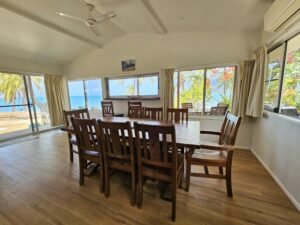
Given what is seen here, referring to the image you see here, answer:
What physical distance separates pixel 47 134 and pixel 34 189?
3197 millimetres

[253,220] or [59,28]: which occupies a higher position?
[59,28]

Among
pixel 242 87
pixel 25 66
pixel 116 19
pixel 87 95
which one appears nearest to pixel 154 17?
pixel 116 19

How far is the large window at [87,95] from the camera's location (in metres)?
5.14

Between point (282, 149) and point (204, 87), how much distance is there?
2021mm

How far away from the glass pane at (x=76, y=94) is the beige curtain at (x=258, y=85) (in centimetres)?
528

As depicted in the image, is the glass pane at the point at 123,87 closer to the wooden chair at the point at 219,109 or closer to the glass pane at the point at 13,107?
the wooden chair at the point at 219,109

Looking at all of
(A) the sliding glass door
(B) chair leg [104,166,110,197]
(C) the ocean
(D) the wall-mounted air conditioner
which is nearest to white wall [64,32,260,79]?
(C) the ocean

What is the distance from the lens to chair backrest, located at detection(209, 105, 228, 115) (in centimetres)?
346

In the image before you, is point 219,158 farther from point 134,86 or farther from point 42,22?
point 42,22

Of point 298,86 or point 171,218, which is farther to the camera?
point 298,86

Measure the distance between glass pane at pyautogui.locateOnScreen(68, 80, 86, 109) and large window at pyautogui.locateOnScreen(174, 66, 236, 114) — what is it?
3.70 metres

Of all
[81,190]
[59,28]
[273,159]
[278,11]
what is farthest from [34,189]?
[278,11]

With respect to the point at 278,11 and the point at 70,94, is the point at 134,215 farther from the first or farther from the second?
the point at 70,94

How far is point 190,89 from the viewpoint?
3.76m
